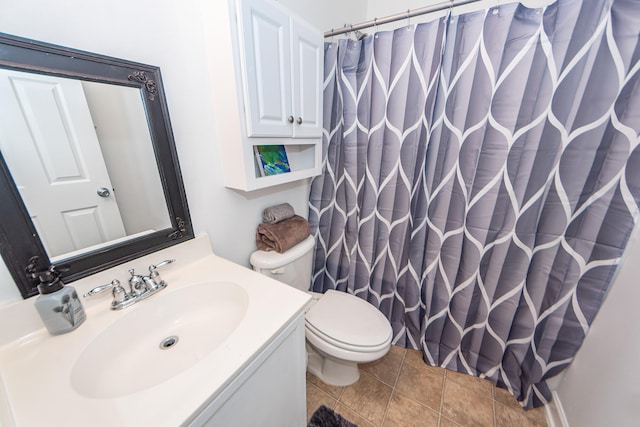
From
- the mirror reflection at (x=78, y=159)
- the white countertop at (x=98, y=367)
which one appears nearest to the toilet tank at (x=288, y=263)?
the white countertop at (x=98, y=367)

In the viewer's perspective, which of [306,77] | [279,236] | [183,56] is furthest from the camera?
[279,236]

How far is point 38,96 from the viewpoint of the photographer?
22.6 inches

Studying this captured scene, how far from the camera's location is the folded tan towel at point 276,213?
1.23m

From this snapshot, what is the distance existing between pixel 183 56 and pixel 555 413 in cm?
219

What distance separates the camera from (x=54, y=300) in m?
0.60

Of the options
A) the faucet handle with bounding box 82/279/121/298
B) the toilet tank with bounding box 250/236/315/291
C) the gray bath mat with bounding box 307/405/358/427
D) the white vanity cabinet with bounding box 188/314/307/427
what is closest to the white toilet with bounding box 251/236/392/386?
the toilet tank with bounding box 250/236/315/291

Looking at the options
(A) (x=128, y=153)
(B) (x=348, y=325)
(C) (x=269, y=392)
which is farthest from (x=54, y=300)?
(B) (x=348, y=325)

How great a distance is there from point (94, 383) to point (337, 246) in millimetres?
1225

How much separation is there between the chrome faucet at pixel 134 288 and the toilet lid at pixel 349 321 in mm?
688

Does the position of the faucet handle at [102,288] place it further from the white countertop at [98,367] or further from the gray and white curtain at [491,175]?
the gray and white curtain at [491,175]

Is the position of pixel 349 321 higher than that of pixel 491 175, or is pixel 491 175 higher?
pixel 491 175

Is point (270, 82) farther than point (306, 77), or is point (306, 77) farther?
point (306, 77)

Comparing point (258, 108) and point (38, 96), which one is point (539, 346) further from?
point (38, 96)

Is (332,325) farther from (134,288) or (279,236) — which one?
(134,288)
